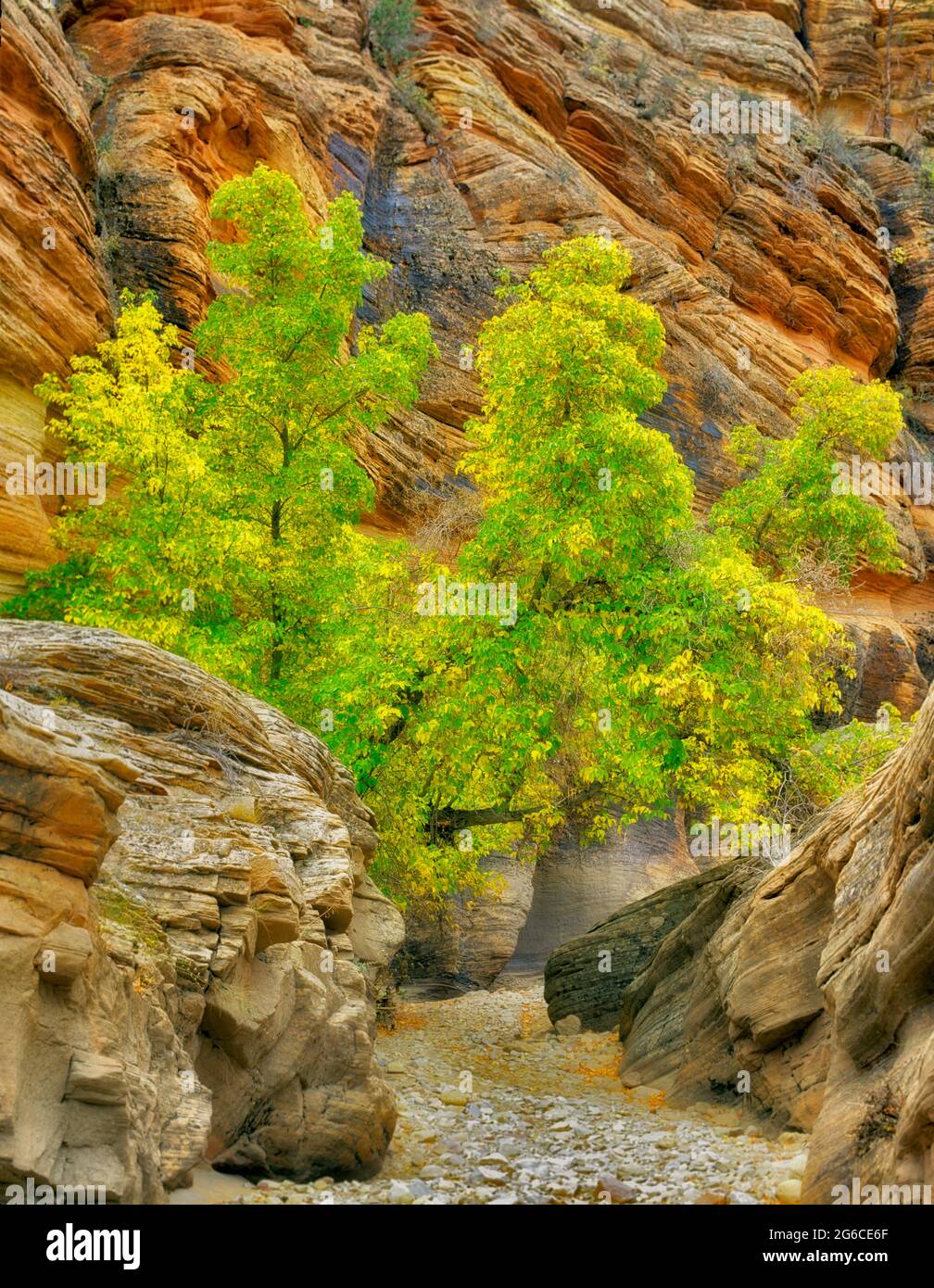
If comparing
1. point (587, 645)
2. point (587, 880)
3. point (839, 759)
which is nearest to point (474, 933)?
point (587, 880)

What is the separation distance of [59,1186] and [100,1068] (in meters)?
0.64

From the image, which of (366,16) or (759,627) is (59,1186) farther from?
(366,16)

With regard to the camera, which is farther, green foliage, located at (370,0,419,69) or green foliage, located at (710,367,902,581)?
green foliage, located at (370,0,419,69)

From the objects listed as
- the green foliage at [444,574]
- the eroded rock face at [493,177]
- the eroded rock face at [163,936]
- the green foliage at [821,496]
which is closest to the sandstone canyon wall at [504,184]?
the eroded rock face at [493,177]

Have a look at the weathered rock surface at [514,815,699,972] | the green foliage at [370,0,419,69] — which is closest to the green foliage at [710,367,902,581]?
the weathered rock surface at [514,815,699,972]

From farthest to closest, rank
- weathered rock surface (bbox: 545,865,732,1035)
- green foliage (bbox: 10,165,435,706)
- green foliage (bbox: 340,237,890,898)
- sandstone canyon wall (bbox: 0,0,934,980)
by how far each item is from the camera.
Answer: sandstone canyon wall (bbox: 0,0,934,980) < weathered rock surface (bbox: 545,865,732,1035) < green foliage (bbox: 10,165,435,706) < green foliage (bbox: 340,237,890,898)

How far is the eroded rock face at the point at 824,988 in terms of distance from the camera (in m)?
6.99

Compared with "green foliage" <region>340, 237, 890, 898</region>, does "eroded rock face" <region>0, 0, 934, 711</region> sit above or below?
above

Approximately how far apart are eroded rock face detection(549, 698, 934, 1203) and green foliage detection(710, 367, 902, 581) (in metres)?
9.52

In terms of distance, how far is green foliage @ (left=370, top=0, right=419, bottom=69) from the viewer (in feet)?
115

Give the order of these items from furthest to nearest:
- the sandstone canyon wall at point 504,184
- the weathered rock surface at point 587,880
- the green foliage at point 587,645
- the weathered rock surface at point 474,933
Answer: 1. the weathered rock surface at point 587,880
2. the weathered rock surface at point 474,933
3. the sandstone canyon wall at point 504,184
4. the green foliage at point 587,645

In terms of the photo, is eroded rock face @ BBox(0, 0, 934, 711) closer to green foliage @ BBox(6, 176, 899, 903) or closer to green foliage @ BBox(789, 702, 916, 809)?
green foliage @ BBox(6, 176, 899, 903)

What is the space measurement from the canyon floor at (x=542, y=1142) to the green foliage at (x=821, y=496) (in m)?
11.7

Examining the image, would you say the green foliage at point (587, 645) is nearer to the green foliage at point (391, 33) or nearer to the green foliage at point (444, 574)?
the green foliage at point (444, 574)
